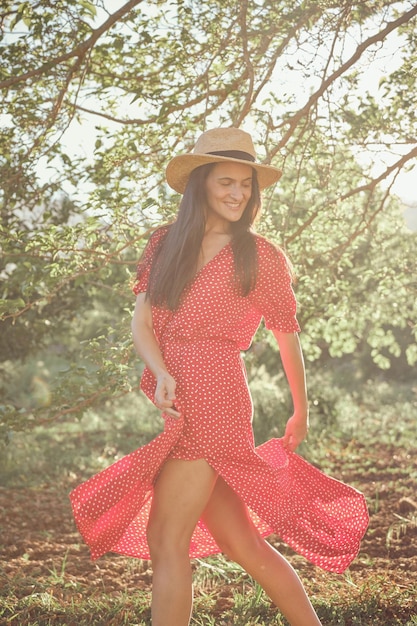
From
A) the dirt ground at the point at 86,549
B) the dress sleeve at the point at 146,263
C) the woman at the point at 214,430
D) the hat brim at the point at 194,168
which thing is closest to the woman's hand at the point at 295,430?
the woman at the point at 214,430

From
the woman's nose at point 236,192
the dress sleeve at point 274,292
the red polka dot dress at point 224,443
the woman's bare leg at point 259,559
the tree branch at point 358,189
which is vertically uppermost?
the tree branch at point 358,189

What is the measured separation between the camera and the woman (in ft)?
8.43

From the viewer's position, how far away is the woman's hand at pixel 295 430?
2928mm

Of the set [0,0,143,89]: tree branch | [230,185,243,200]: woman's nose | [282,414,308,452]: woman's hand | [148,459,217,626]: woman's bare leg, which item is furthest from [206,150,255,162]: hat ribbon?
[0,0,143,89]: tree branch

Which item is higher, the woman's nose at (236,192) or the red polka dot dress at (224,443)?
the woman's nose at (236,192)

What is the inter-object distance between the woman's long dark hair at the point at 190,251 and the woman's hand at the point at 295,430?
1.80 feet

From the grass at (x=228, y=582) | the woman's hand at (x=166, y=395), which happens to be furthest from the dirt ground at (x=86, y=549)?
the woman's hand at (x=166, y=395)

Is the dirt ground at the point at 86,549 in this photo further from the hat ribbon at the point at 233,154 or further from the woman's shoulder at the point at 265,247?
the hat ribbon at the point at 233,154

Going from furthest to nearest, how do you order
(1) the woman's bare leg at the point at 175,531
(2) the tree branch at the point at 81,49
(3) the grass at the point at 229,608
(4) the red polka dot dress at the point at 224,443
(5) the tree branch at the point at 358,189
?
1. (5) the tree branch at the point at 358,189
2. (2) the tree branch at the point at 81,49
3. (3) the grass at the point at 229,608
4. (4) the red polka dot dress at the point at 224,443
5. (1) the woman's bare leg at the point at 175,531

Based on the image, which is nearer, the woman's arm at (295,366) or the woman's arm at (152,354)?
the woman's arm at (152,354)

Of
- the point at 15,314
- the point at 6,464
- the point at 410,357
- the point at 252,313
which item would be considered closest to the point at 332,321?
the point at 410,357

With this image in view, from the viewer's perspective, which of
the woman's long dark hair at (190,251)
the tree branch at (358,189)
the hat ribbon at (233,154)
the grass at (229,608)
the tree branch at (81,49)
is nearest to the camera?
the woman's long dark hair at (190,251)

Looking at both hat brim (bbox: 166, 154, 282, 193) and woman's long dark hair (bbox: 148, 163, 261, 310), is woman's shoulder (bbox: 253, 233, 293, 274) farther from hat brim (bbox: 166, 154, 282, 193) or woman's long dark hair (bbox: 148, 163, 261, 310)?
hat brim (bbox: 166, 154, 282, 193)

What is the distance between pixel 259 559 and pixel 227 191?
133 centimetres
